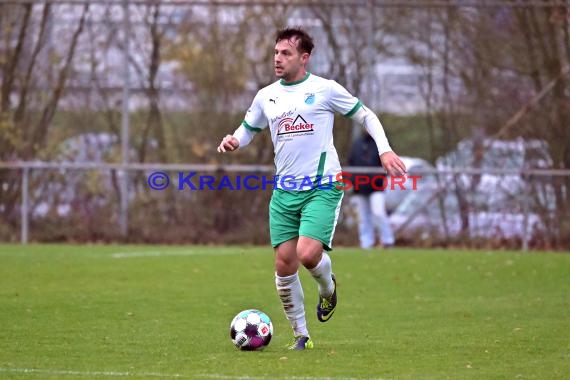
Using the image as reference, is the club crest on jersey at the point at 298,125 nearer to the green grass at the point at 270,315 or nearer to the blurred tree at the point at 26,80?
the green grass at the point at 270,315

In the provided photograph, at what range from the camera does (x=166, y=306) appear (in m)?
10.4

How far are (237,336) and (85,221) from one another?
38.6 feet

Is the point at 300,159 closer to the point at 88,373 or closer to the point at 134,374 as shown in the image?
the point at 134,374

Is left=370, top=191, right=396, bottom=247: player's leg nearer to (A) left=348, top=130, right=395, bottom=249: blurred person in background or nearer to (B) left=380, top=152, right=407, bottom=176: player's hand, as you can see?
(A) left=348, top=130, right=395, bottom=249: blurred person in background

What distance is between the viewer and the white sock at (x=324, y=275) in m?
7.72

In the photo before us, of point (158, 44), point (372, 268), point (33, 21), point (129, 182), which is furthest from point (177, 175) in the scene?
point (372, 268)

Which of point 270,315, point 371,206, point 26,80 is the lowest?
point 270,315

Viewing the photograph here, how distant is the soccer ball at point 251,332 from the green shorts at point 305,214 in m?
0.54

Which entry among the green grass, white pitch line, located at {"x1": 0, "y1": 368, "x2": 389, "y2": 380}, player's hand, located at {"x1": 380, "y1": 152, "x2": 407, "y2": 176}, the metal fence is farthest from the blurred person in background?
white pitch line, located at {"x1": 0, "y1": 368, "x2": 389, "y2": 380}

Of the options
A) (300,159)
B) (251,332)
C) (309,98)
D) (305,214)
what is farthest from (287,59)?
(251,332)

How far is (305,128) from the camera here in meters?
7.81

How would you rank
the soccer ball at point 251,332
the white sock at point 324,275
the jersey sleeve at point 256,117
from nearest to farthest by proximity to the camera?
1. the soccer ball at point 251,332
2. the white sock at point 324,275
3. the jersey sleeve at point 256,117

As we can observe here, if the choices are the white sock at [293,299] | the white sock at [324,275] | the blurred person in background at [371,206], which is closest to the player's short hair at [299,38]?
the white sock at [324,275]

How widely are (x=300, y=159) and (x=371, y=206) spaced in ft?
33.1
